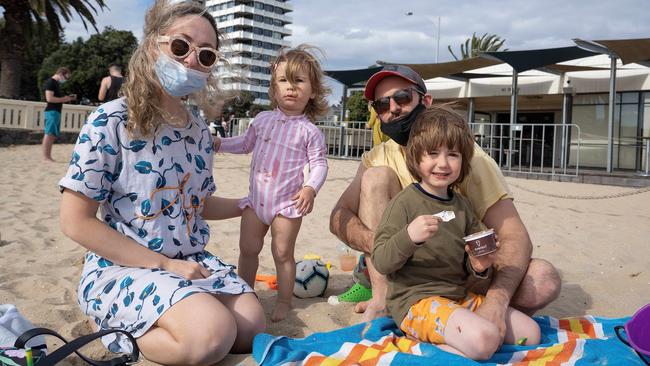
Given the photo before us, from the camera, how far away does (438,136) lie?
7.52 ft

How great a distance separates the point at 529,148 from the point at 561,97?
13.7ft

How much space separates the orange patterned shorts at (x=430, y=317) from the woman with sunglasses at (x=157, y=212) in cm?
70

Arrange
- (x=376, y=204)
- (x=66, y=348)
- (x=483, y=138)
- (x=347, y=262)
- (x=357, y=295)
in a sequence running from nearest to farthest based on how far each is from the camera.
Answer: (x=66, y=348) < (x=376, y=204) < (x=357, y=295) < (x=347, y=262) < (x=483, y=138)

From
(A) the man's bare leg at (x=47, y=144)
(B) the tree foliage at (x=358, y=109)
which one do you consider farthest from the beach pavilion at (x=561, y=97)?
(B) the tree foliage at (x=358, y=109)

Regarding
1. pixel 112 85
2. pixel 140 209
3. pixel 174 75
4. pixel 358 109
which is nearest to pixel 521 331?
pixel 140 209

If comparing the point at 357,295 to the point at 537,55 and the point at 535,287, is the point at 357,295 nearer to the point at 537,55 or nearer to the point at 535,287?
the point at 535,287

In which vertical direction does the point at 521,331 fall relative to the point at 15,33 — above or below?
below

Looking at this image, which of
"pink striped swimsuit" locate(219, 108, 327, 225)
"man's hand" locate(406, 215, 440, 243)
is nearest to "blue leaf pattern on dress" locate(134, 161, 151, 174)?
"pink striped swimsuit" locate(219, 108, 327, 225)

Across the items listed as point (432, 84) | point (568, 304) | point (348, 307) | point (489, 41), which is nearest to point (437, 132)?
point (348, 307)

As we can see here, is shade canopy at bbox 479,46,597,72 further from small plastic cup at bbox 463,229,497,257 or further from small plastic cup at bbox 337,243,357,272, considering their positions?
small plastic cup at bbox 463,229,497,257

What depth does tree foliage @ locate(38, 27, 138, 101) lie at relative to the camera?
140ft

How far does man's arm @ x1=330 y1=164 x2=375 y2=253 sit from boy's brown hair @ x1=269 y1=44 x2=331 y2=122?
0.49 m

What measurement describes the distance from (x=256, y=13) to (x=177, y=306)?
100 meters

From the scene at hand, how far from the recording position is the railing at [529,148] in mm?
12460
